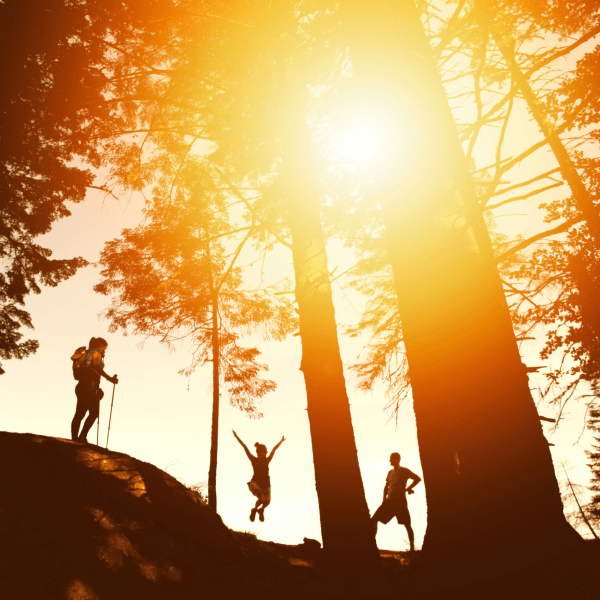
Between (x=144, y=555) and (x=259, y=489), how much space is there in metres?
4.92

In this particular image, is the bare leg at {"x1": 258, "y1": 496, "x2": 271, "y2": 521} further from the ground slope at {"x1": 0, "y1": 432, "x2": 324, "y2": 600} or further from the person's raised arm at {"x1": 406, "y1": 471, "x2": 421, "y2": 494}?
the person's raised arm at {"x1": 406, "y1": 471, "x2": 421, "y2": 494}

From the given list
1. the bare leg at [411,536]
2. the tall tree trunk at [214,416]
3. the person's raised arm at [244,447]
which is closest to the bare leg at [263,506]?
the person's raised arm at [244,447]

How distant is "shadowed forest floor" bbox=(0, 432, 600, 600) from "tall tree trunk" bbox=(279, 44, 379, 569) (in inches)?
17.2

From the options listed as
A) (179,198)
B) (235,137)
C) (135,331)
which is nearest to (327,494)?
(235,137)

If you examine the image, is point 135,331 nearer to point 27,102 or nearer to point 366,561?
point 27,102

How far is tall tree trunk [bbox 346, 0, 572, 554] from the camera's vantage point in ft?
6.14

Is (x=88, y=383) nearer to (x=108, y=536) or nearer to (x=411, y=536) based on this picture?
(x=108, y=536)

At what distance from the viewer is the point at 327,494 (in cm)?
453

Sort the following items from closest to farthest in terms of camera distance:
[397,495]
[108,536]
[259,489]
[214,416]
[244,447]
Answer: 1. [108,536]
2. [397,495]
3. [259,489]
4. [244,447]
5. [214,416]

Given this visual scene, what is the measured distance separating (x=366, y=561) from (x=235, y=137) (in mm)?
6656

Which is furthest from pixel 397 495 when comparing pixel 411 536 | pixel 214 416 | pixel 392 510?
pixel 214 416

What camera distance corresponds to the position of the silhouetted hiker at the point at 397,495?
21.3 ft

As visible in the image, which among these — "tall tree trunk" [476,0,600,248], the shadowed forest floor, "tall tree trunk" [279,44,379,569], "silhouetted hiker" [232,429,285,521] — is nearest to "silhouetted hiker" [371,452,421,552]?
the shadowed forest floor

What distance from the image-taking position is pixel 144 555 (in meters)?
3.79
